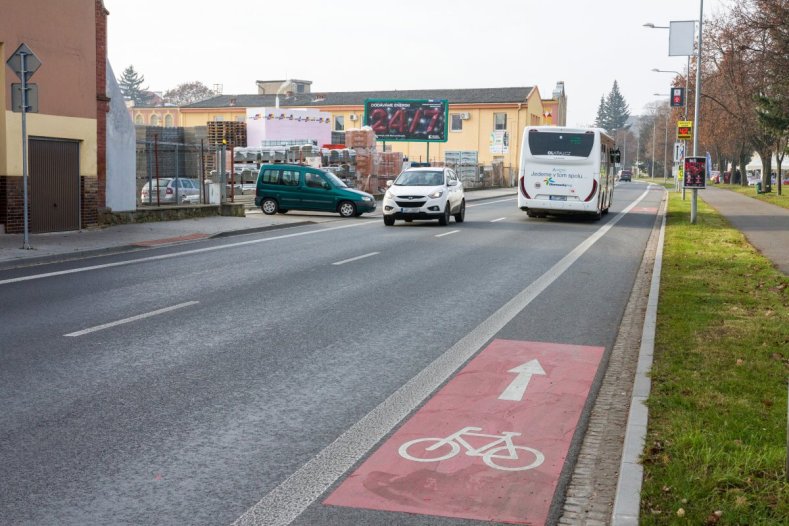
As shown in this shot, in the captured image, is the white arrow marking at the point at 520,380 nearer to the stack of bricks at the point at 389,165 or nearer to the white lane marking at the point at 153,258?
the white lane marking at the point at 153,258

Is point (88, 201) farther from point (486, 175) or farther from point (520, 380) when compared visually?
point (486, 175)

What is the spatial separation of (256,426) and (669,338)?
459cm

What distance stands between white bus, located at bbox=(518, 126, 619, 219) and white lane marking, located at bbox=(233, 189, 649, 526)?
1889 cm

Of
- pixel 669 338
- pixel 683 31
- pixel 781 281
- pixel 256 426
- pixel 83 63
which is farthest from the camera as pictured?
pixel 683 31

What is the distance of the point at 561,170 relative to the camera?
2855 cm

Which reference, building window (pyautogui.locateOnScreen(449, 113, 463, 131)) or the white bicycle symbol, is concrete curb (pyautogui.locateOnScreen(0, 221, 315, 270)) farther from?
building window (pyautogui.locateOnScreen(449, 113, 463, 131))

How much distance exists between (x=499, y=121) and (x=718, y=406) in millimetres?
84223

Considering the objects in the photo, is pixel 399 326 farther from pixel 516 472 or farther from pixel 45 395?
pixel 516 472

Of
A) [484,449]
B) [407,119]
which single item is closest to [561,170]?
[484,449]

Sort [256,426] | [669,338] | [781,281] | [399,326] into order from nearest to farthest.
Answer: [256,426] → [669,338] → [399,326] → [781,281]

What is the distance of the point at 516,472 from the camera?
208 inches

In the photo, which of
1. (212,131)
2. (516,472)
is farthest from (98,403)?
(212,131)

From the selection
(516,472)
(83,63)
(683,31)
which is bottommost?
(516,472)

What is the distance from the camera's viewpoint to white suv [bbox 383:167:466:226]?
86.4 ft
